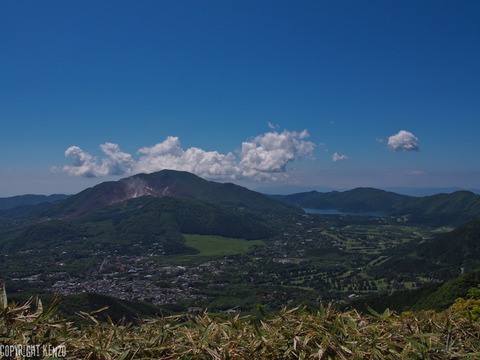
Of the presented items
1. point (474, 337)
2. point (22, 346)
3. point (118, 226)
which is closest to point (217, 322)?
point (22, 346)

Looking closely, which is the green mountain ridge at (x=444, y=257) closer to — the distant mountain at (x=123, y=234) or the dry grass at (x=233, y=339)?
the distant mountain at (x=123, y=234)

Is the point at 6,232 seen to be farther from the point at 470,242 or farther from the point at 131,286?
the point at 470,242

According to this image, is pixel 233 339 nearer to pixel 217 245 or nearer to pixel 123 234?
pixel 217 245

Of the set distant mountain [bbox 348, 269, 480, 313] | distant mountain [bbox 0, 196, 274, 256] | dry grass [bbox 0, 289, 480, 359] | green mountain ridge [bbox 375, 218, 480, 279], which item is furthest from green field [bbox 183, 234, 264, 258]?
dry grass [bbox 0, 289, 480, 359]

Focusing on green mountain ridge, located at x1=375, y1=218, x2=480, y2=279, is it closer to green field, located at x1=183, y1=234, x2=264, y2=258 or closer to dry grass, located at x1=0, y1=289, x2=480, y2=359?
green field, located at x1=183, y1=234, x2=264, y2=258

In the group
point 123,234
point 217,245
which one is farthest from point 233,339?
point 123,234

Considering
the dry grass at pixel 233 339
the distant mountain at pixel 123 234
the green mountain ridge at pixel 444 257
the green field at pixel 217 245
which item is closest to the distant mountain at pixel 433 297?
the dry grass at pixel 233 339
